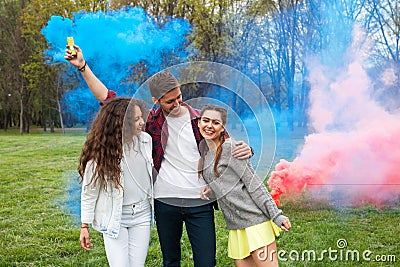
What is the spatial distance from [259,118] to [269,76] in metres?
6.17

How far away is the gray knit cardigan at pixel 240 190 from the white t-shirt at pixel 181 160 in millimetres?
63

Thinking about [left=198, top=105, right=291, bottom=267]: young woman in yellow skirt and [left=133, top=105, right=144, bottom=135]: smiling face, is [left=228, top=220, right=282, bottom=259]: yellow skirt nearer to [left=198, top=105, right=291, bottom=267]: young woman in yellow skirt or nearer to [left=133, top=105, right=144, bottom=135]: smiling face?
[left=198, top=105, right=291, bottom=267]: young woman in yellow skirt

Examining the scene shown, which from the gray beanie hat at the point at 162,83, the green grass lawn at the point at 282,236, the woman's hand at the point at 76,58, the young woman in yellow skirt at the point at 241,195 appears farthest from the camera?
the green grass lawn at the point at 282,236

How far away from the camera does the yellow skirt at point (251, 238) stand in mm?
2342

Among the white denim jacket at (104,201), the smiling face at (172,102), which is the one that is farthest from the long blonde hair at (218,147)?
the white denim jacket at (104,201)

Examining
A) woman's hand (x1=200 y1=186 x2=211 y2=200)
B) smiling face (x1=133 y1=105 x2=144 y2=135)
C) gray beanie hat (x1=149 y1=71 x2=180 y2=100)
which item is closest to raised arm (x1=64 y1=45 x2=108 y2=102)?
smiling face (x1=133 y1=105 x2=144 y2=135)

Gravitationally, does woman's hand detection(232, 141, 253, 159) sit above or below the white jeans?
above

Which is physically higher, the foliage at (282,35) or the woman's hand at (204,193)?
the foliage at (282,35)

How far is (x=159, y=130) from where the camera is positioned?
2.35 meters

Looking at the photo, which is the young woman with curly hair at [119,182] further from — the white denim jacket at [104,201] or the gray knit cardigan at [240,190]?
the gray knit cardigan at [240,190]

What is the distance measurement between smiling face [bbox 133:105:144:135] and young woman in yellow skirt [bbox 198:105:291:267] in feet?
0.96

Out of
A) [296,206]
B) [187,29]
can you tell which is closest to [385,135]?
[296,206]

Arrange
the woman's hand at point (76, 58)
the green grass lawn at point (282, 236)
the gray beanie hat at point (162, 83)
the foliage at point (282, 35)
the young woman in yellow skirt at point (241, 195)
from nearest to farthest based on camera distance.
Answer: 1. the gray beanie hat at point (162, 83)
2. the young woman in yellow skirt at point (241, 195)
3. the woman's hand at point (76, 58)
4. the green grass lawn at point (282, 236)
5. the foliage at point (282, 35)

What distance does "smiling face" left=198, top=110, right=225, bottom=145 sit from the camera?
222cm
